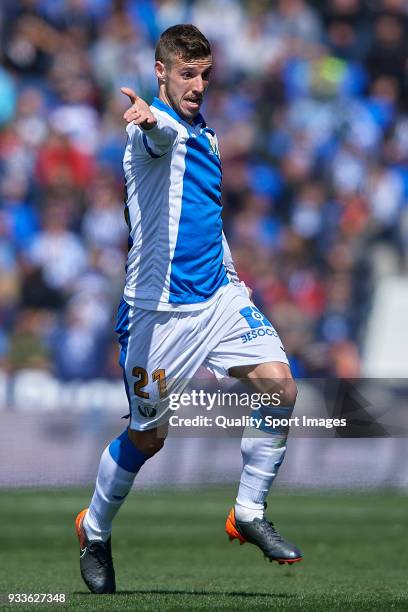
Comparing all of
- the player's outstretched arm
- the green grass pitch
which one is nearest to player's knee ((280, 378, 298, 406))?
the green grass pitch

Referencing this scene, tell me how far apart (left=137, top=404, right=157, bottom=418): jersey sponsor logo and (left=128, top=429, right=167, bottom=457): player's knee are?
0.28 feet

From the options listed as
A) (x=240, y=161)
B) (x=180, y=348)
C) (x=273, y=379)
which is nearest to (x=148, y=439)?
(x=180, y=348)

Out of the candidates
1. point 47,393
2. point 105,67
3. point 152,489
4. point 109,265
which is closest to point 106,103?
point 105,67

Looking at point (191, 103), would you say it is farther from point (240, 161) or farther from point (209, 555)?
point (240, 161)

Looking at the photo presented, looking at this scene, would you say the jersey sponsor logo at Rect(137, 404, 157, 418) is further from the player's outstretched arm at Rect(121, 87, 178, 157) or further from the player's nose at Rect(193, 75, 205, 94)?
the player's nose at Rect(193, 75, 205, 94)

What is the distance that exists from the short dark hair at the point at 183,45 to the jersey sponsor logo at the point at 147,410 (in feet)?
5.23

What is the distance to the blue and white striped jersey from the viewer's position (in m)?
6.08

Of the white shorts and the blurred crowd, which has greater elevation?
the white shorts

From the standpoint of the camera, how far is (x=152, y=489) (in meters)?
9.77

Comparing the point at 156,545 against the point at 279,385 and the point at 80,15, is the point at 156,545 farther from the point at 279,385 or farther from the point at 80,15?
the point at 80,15

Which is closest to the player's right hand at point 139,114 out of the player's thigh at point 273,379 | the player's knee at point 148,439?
the player's thigh at point 273,379

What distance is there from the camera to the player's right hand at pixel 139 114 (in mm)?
5434

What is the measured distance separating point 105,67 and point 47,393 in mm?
5572

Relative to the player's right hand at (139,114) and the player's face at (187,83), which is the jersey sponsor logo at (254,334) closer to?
the player's face at (187,83)
